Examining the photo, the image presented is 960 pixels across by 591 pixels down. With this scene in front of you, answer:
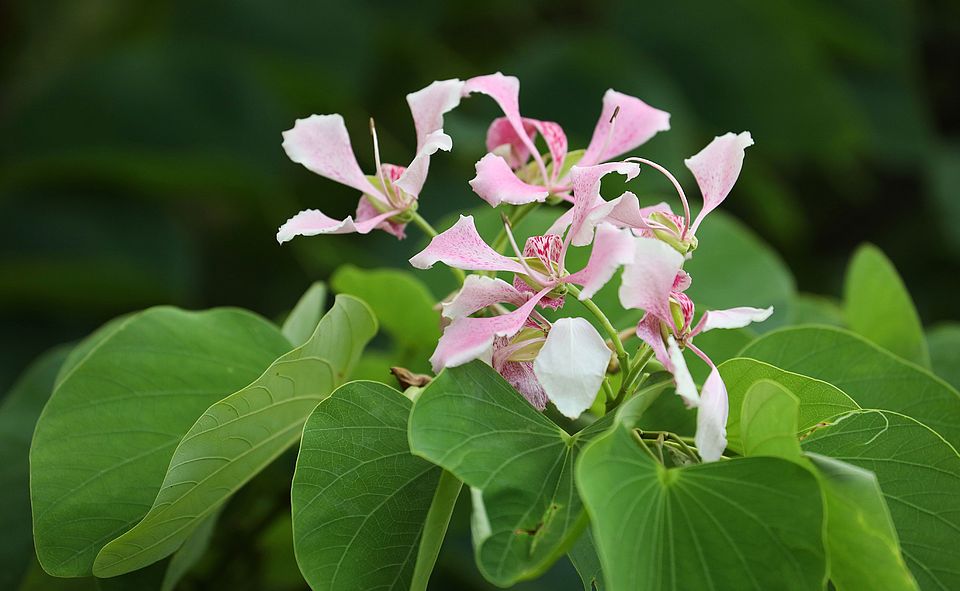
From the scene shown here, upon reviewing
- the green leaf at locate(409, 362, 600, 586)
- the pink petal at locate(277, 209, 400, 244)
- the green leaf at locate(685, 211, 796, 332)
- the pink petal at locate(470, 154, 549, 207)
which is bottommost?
the green leaf at locate(685, 211, 796, 332)

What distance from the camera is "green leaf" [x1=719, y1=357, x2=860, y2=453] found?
18.6 inches

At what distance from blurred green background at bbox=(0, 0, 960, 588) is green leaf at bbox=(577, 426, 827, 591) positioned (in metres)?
0.84

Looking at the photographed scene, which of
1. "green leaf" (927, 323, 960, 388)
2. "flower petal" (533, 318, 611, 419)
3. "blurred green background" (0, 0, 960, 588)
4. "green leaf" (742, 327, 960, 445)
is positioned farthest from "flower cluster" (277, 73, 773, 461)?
"blurred green background" (0, 0, 960, 588)

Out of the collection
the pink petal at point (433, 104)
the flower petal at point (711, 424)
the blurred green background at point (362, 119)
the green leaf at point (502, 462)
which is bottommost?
the blurred green background at point (362, 119)

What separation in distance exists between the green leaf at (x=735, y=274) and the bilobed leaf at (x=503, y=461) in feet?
1.14

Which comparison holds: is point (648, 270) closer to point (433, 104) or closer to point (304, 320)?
point (433, 104)

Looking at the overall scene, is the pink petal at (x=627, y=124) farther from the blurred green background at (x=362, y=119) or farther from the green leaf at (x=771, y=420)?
the blurred green background at (x=362, y=119)

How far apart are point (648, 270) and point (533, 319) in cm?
8

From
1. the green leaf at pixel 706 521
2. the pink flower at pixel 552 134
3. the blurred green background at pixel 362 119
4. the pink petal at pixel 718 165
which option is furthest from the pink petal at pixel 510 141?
the blurred green background at pixel 362 119

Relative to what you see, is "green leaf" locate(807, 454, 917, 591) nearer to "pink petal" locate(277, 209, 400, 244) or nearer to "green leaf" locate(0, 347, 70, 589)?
"pink petal" locate(277, 209, 400, 244)

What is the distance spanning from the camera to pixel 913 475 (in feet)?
1.54

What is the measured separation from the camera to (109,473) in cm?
55

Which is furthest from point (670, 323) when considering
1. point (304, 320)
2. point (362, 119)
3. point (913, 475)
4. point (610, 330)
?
point (362, 119)

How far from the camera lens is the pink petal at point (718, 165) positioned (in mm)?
500
